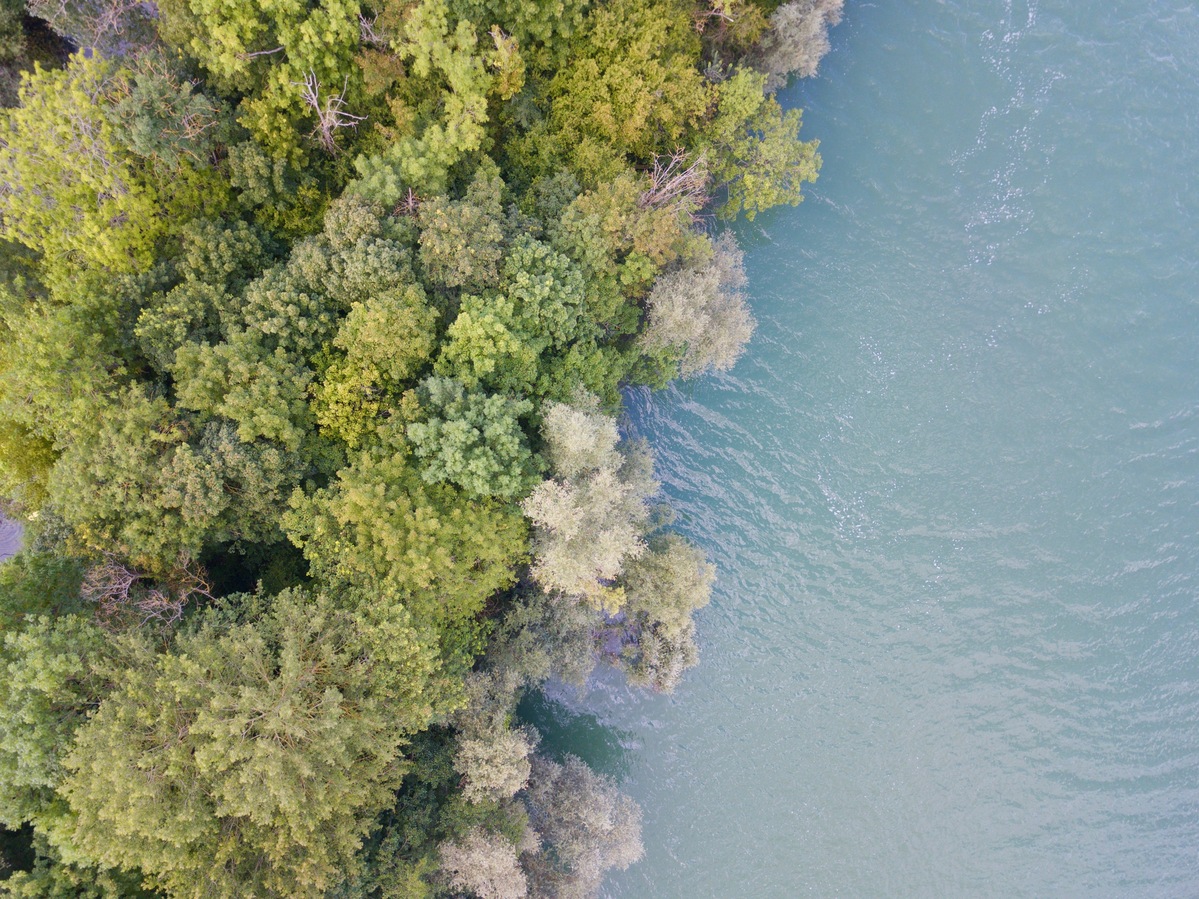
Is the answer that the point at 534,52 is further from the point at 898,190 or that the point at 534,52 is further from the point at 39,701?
the point at 39,701

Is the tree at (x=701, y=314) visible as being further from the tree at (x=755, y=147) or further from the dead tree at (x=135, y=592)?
the dead tree at (x=135, y=592)

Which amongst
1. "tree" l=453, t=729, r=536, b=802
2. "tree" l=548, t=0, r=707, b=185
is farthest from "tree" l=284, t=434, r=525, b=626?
"tree" l=548, t=0, r=707, b=185

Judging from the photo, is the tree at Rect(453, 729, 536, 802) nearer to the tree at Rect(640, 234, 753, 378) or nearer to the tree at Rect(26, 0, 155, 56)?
the tree at Rect(640, 234, 753, 378)

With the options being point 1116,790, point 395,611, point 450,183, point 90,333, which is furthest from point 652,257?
point 1116,790

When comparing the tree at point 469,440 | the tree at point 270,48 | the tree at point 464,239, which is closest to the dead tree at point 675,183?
the tree at point 464,239

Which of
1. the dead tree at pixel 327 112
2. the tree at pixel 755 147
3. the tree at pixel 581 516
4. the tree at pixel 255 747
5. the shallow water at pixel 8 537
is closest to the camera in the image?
the tree at pixel 255 747

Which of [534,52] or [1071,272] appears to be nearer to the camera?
[534,52]

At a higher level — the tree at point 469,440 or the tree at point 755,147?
the tree at point 755,147
